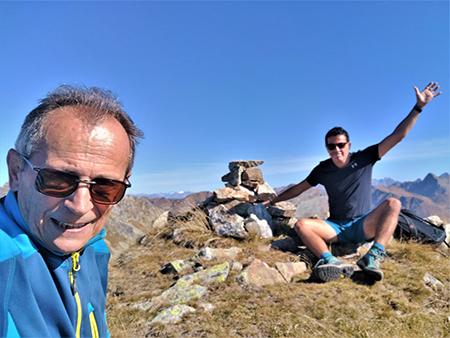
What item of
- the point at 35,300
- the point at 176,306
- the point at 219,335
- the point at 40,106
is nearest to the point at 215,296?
the point at 176,306

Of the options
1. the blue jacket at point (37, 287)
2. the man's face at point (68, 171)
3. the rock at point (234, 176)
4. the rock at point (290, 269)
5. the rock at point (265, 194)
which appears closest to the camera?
the blue jacket at point (37, 287)

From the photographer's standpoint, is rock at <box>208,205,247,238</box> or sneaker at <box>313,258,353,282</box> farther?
rock at <box>208,205,247,238</box>

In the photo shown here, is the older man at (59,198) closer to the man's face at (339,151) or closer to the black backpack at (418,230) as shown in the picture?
the man's face at (339,151)

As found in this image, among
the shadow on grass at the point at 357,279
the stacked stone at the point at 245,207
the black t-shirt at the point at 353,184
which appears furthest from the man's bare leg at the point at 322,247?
the stacked stone at the point at 245,207

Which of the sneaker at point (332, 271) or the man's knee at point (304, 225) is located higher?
the man's knee at point (304, 225)

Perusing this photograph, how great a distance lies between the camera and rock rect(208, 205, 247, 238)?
7168 millimetres

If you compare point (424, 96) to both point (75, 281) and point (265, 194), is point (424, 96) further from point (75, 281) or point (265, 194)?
point (75, 281)

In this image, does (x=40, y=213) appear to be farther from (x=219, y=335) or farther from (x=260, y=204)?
(x=260, y=204)

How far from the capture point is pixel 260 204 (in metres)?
8.24

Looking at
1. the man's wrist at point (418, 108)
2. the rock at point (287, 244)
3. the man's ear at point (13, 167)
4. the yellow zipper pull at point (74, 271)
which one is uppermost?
the man's wrist at point (418, 108)

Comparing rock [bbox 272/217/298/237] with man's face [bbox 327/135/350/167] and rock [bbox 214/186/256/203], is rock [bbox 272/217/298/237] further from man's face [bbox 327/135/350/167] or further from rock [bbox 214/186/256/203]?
man's face [bbox 327/135/350/167]

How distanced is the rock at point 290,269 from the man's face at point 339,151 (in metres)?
2.40

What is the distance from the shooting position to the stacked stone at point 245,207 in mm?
7309

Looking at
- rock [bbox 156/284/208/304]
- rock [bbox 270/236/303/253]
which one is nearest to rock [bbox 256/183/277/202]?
rock [bbox 270/236/303/253]
